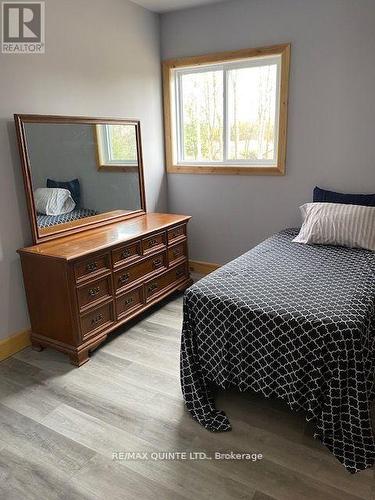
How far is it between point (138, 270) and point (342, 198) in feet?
5.59

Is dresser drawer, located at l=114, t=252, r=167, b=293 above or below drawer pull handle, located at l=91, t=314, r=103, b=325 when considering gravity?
above

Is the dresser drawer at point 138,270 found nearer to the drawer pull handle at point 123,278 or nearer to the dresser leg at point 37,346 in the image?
the drawer pull handle at point 123,278

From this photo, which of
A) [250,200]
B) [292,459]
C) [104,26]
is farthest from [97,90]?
[292,459]

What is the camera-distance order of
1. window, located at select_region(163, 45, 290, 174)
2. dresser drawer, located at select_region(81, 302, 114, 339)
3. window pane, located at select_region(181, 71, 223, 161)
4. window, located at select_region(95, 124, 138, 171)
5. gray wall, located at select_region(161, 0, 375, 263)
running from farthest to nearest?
1. window pane, located at select_region(181, 71, 223, 161)
2. window, located at select_region(163, 45, 290, 174)
3. window, located at select_region(95, 124, 138, 171)
4. gray wall, located at select_region(161, 0, 375, 263)
5. dresser drawer, located at select_region(81, 302, 114, 339)

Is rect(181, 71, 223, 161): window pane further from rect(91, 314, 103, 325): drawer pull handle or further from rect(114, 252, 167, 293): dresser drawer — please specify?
rect(91, 314, 103, 325): drawer pull handle

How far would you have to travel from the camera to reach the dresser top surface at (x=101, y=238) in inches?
91.7

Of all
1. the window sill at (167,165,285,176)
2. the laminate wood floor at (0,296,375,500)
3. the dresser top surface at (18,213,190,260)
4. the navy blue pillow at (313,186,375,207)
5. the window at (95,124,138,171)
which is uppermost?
the window at (95,124,138,171)

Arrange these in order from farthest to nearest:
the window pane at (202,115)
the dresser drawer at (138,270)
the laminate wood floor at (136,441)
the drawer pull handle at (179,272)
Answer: the window pane at (202,115), the drawer pull handle at (179,272), the dresser drawer at (138,270), the laminate wood floor at (136,441)

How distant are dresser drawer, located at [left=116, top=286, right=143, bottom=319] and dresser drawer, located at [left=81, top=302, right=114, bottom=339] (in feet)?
0.25

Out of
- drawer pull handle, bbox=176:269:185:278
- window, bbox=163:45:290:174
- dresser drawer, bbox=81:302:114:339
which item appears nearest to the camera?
dresser drawer, bbox=81:302:114:339

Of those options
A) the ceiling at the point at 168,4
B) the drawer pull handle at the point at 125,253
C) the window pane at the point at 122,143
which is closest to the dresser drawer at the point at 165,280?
the drawer pull handle at the point at 125,253

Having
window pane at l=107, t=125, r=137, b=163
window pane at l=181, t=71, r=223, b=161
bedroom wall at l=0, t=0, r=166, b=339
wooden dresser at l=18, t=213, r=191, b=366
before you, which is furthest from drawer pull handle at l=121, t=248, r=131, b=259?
window pane at l=181, t=71, r=223, b=161

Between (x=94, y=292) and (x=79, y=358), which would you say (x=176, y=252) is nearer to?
(x=94, y=292)

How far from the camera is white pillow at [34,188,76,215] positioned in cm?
250
